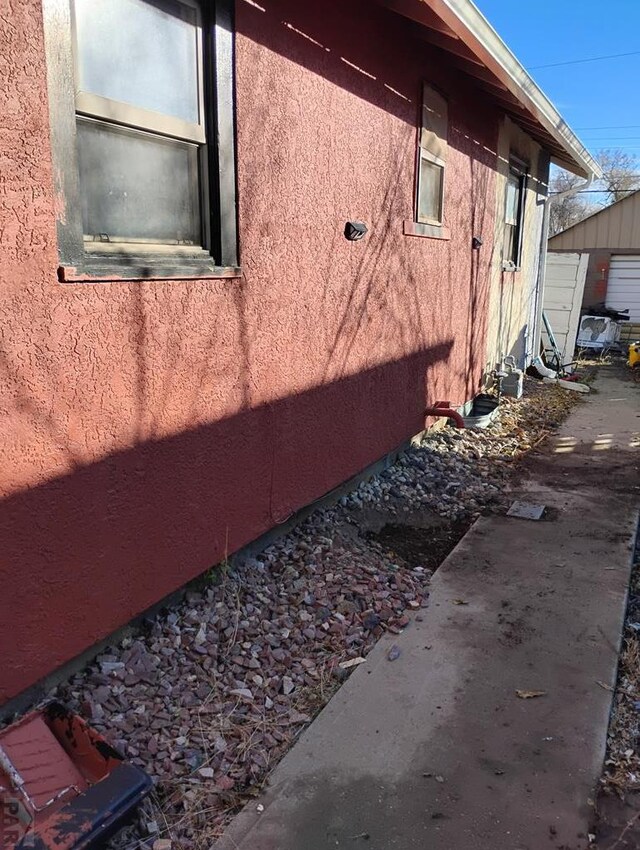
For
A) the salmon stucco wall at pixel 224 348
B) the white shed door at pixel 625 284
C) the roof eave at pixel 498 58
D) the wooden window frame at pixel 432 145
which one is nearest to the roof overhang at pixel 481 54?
the roof eave at pixel 498 58

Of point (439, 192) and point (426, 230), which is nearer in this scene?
point (426, 230)

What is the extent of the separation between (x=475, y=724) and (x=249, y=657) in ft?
3.51

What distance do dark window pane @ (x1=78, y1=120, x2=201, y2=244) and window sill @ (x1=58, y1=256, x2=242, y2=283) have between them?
130 mm

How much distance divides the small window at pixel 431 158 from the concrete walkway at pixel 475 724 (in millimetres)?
3199

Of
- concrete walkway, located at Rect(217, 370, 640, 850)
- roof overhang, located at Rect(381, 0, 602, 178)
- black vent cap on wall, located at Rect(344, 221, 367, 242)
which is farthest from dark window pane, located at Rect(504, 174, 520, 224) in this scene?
concrete walkway, located at Rect(217, 370, 640, 850)

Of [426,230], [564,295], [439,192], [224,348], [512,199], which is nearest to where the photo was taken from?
[224,348]

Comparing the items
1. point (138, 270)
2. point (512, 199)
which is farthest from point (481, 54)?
point (512, 199)

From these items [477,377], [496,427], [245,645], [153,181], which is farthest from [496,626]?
[477,377]

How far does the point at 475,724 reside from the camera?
2.76 metres

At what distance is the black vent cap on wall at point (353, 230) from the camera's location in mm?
4603

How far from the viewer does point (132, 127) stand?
287cm

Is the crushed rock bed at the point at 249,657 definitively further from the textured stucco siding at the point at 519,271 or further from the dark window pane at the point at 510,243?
the dark window pane at the point at 510,243

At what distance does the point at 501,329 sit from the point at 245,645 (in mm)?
7567

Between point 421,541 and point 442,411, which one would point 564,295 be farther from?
point 421,541
